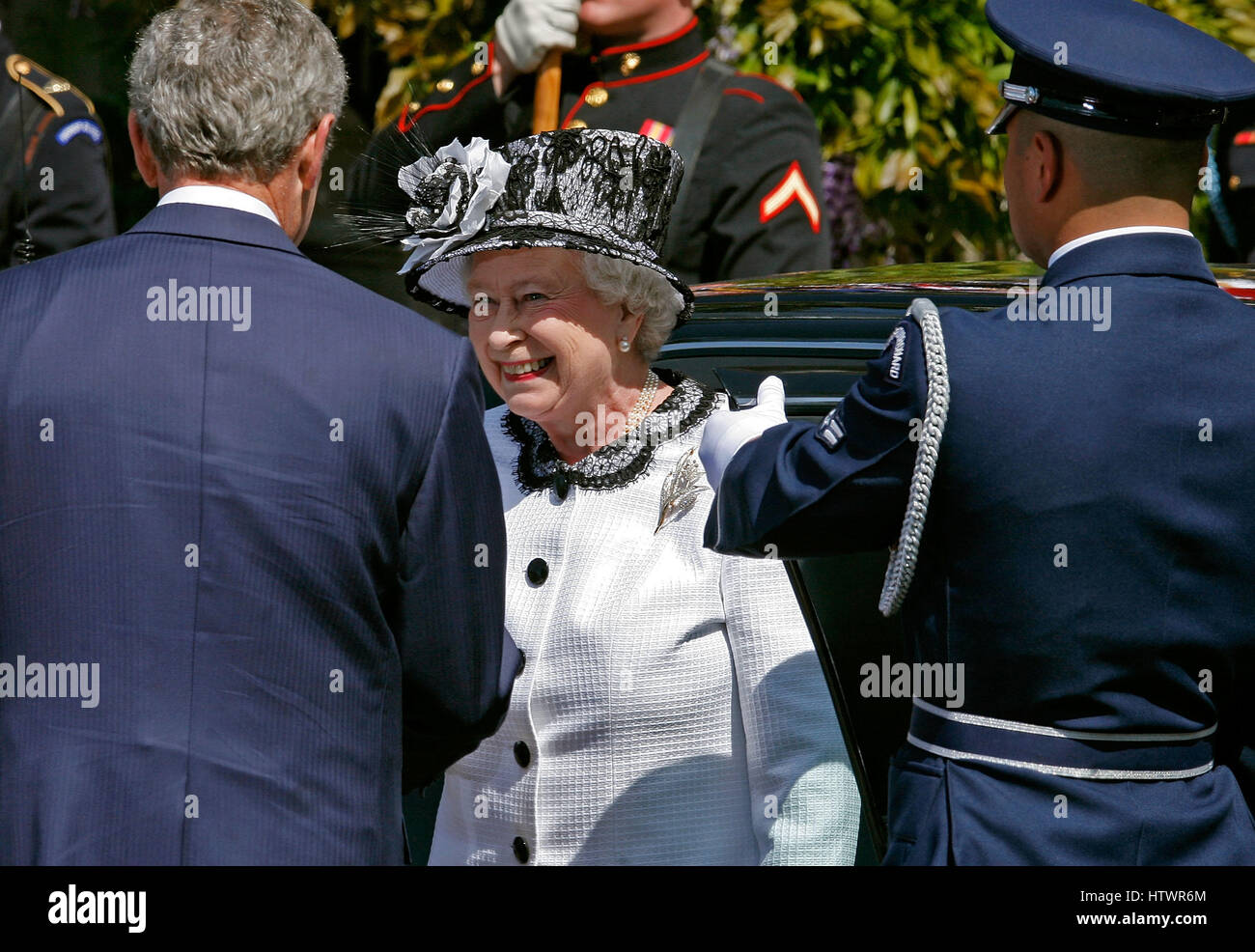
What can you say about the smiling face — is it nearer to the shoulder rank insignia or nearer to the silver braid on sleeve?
the silver braid on sleeve

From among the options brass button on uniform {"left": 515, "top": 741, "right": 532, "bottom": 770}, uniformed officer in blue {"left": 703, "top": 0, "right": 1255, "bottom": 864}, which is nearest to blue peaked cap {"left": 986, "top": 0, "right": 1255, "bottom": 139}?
uniformed officer in blue {"left": 703, "top": 0, "right": 1255, "bottom": 864}

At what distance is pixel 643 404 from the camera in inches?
108

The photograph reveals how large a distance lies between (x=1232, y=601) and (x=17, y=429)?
1365 mm

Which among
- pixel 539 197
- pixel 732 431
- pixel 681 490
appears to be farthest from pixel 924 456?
pixel 539 197

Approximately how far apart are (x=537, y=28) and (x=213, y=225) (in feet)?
8.85

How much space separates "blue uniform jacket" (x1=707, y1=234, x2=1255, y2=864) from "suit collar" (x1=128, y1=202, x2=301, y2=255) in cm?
63

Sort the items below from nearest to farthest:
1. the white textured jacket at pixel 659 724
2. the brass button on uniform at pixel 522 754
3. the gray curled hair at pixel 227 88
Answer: the gray curled hair at pixel 227 88 → the white textured jacket at pixel 659 724 → the brass button on uniform at pixel 522 754

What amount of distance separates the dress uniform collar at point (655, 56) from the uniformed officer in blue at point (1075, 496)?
103 inches

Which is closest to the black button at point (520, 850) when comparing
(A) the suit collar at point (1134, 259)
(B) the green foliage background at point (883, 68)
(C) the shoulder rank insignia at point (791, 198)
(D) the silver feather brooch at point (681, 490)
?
(D) the silver feather brooch at point (681, 490)

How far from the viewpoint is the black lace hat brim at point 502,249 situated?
266 cm

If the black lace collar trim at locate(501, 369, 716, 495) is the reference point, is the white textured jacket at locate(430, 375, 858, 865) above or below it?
below

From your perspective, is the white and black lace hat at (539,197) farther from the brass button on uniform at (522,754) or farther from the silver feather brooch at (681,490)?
the brass button on uniform at (522,754)

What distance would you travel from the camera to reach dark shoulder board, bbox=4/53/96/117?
16.1 feet
